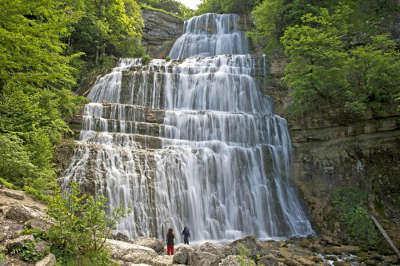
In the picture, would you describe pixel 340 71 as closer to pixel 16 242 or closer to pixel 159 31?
pixel 16 242

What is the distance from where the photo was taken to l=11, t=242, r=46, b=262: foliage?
4.02 m

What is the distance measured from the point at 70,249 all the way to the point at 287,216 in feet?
41.4

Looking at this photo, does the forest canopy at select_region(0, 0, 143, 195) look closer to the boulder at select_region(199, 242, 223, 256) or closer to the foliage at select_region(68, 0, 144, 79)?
the boulder at select_region(199, 242, 223, 256)

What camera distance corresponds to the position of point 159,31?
33.8 meters

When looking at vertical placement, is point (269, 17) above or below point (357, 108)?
above

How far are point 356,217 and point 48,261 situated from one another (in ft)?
46.7

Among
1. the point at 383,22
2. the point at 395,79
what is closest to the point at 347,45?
the point at 383,22

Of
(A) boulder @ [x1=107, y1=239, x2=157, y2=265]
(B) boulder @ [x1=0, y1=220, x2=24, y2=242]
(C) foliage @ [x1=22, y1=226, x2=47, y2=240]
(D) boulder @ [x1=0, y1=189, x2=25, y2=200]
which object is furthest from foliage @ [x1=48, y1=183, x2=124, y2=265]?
(D) boulder @ [x1=0, y1=189, x2=25, y2=200]

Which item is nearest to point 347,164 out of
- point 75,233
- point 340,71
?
point 340,71

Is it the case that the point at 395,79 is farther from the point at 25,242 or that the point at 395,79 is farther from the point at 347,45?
the point at 25,242

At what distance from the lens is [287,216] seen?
14.8 m

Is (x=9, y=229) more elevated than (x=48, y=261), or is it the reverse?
(x=9, y=229)

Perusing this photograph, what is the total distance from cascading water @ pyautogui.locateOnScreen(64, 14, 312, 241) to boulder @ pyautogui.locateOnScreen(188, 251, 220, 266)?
5.34 meters

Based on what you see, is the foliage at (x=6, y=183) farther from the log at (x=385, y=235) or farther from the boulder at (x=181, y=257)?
the log at (x=385, y=235)
